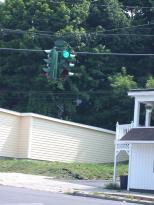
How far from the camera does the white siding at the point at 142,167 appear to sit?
1184 inches

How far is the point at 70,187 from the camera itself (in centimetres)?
2797

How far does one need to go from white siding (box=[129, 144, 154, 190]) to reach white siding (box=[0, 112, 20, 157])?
36.5 ft

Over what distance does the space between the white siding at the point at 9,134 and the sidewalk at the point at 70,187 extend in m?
6.35

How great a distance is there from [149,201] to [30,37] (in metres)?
27.3

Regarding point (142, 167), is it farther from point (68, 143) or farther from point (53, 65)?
point (68, 143)

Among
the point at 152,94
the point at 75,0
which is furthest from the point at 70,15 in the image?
the point at 152,94

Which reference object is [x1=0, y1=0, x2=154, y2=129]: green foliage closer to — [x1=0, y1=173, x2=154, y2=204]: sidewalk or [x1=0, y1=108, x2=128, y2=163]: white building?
[x1=0, y1=108, x2=128, y2=163]: white building

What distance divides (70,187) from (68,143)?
14.7m

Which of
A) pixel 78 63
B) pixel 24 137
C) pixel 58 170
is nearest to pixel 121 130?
pixel 58 170

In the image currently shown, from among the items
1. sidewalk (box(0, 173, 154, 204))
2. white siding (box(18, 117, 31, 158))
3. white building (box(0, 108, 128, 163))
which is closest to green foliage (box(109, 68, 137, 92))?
white building (box(0, 108, 128, 163))

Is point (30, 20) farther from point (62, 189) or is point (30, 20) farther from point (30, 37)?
point (62, 189)

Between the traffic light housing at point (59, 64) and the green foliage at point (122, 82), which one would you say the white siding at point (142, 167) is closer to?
the traffic light housing at point (59, 64)

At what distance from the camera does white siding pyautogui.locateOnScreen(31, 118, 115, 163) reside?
40531mm

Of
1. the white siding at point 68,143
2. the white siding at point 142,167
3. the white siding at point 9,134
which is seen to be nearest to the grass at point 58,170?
the white siding at point 9,134
